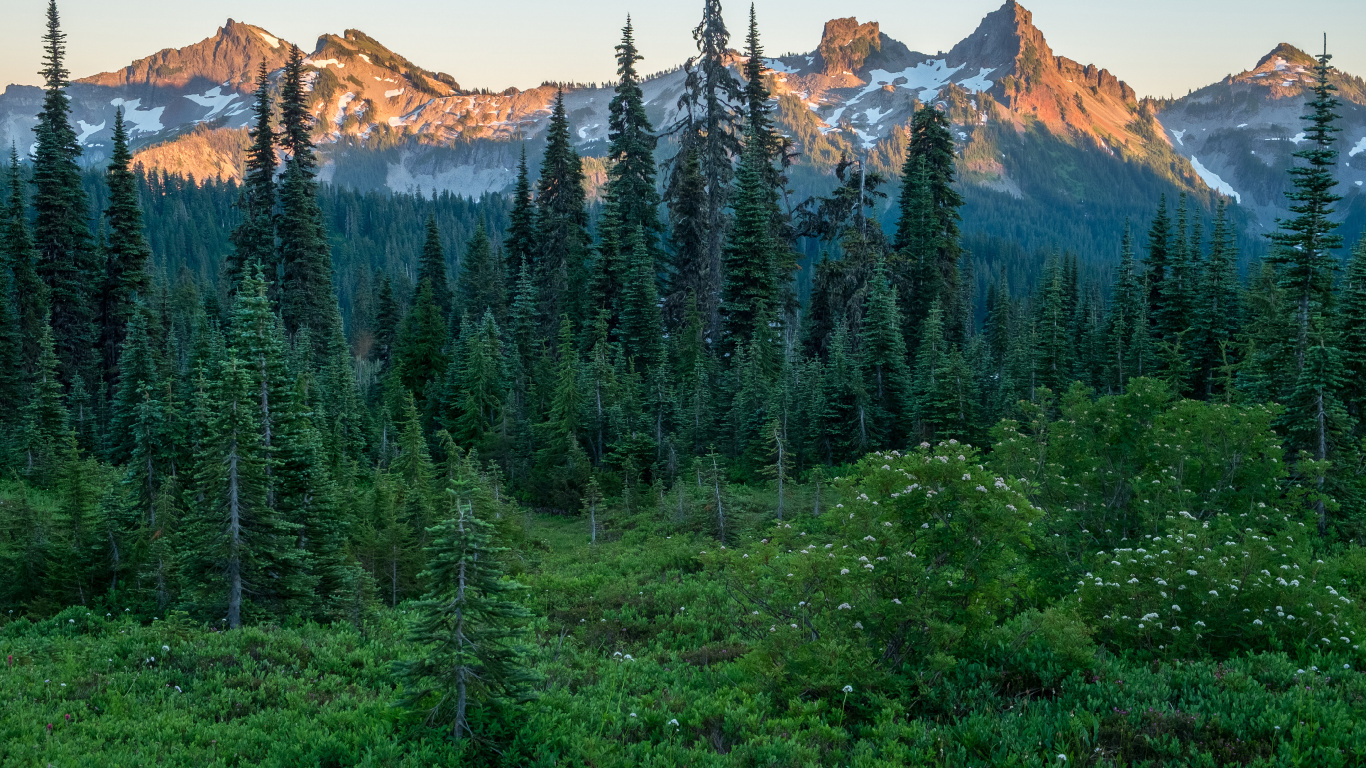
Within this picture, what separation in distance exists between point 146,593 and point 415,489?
26.0ft

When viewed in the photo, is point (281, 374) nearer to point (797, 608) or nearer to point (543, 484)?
point (797, 608)

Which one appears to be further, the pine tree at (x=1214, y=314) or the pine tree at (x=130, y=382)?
the pine tree at (x=1214, y=314)

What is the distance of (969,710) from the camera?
1091 cm

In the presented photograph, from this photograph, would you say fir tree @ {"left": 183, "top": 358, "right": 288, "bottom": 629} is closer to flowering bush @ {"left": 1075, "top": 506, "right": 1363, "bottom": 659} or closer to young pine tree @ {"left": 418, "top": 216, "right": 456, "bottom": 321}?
flowering bush @ {"left": 1075, "top": 506, "right": 1363, "bottom": 659}

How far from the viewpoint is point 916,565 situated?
11.3m

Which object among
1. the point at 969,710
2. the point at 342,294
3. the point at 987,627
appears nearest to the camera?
the point at 969,710

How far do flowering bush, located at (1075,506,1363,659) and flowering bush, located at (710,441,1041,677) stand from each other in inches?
88.6

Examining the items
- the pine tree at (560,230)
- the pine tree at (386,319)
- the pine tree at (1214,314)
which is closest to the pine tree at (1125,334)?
the pine tree at (1214,314)

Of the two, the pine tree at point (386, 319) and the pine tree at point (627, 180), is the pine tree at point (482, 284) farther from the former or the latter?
the pine tree at point (627, 180)

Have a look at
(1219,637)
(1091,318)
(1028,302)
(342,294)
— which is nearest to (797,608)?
(1219,637)

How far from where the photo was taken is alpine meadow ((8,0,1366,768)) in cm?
1078

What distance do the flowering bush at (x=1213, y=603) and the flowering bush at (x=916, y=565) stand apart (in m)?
2.25

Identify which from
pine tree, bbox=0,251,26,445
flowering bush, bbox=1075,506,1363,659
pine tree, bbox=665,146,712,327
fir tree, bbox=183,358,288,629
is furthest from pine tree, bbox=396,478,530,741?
pine tree, bbox=0,251,26,445

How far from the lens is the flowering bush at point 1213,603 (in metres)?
12.2
